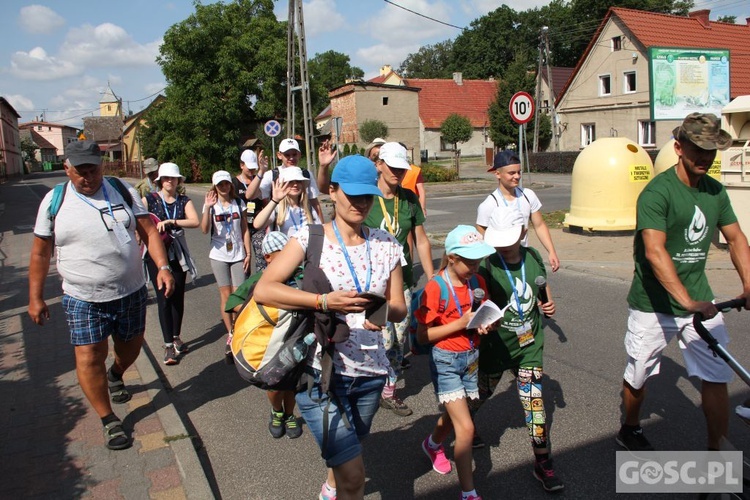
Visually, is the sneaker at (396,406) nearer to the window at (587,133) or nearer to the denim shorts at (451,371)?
the denim shorts at (451,371)

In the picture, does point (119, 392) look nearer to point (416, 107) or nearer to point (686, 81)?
point (686, 81)

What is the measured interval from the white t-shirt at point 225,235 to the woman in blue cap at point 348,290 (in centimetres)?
345

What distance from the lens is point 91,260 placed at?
3.89 metres

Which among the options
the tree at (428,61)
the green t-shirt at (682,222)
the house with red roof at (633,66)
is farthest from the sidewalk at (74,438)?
the tree at (428,61)

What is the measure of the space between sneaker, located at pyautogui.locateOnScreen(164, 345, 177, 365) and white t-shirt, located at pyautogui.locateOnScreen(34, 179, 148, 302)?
1.92 meters

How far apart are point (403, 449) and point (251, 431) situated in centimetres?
114

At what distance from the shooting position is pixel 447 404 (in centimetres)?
325

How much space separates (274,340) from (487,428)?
2182mm

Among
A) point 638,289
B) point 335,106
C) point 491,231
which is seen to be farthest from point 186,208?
point 335,106

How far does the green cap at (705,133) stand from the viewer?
3182mm

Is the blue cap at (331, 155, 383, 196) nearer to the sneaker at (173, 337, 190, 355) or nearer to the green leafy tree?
the sneaker at (173, 337, 190, 355)

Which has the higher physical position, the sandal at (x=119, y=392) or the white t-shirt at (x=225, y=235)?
the white t-shirt at (x=225, y=235)

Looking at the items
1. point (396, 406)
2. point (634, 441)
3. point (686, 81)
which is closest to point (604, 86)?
point (686, 81)

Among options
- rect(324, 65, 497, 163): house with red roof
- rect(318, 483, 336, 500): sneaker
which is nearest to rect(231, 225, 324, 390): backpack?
rect(318, 483, 336, 500): sneaker
